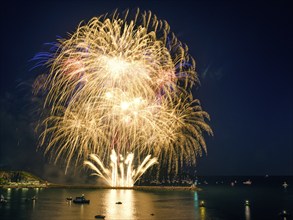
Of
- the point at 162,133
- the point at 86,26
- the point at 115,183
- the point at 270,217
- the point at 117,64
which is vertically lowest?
the point at 270,217

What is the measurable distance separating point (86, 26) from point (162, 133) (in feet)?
75.6

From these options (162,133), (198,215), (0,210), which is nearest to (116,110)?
(162,133)

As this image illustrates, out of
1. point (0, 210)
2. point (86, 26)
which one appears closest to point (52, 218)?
point (0, 210)

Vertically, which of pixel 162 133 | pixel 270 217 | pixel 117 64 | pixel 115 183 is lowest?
pixel 270 217

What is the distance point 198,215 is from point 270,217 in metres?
12.1

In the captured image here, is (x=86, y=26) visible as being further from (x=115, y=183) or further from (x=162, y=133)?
(x=115, y=183)

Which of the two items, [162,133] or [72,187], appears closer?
[162,133]

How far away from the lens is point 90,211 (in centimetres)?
5850

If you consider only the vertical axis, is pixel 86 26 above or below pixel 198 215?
above

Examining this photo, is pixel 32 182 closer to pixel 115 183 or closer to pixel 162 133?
pixel 115 183

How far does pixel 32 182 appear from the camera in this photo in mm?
135250

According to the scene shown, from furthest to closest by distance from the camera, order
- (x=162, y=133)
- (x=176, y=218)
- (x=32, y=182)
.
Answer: (x=32, y=182)
(x=162, y=133)
(x=176, y=218)

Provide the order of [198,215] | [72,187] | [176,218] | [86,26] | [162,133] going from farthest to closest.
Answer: [72,187] < [162,133] < [198,215] < [176,218] < [86,26]

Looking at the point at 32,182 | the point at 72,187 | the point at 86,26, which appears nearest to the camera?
the point at 86,26
